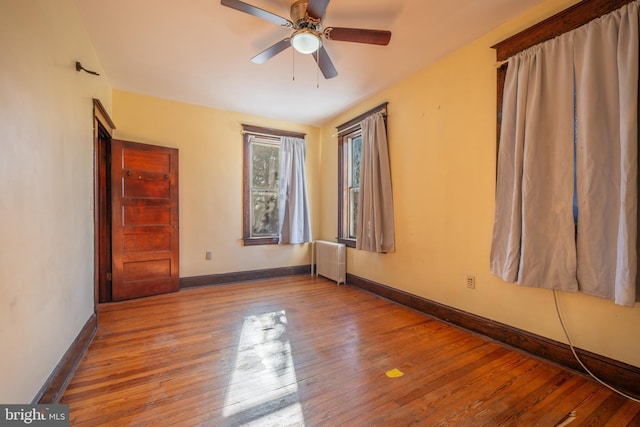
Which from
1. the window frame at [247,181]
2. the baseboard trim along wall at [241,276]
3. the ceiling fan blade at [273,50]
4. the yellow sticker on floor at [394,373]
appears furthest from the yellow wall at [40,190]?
the window frame at [247,181]

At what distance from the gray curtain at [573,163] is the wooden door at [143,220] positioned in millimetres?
3877

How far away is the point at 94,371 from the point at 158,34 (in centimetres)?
277

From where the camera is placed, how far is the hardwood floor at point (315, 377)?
1491mm

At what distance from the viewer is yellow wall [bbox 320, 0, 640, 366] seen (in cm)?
190

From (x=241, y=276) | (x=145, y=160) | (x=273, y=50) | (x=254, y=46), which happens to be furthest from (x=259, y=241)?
(x=273, y=50)

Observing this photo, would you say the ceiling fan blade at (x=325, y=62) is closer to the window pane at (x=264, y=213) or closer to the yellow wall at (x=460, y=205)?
the yellow wall at (x=460, y=205)

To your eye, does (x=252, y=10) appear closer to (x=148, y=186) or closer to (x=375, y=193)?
(x=375, y=193)

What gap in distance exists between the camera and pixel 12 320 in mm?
1238

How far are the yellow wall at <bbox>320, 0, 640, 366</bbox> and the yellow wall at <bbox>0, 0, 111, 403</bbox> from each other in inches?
123

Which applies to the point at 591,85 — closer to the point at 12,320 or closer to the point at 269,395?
the point at 269,395

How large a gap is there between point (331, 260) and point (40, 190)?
342 centimetres

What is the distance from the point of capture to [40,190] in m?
1.52

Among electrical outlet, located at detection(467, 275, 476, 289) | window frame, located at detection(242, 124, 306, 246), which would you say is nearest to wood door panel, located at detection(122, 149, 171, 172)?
window frame, located at detection(242, 124, 306, 246)

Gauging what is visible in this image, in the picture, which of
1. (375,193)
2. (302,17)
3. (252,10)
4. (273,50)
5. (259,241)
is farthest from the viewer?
(259,241)
